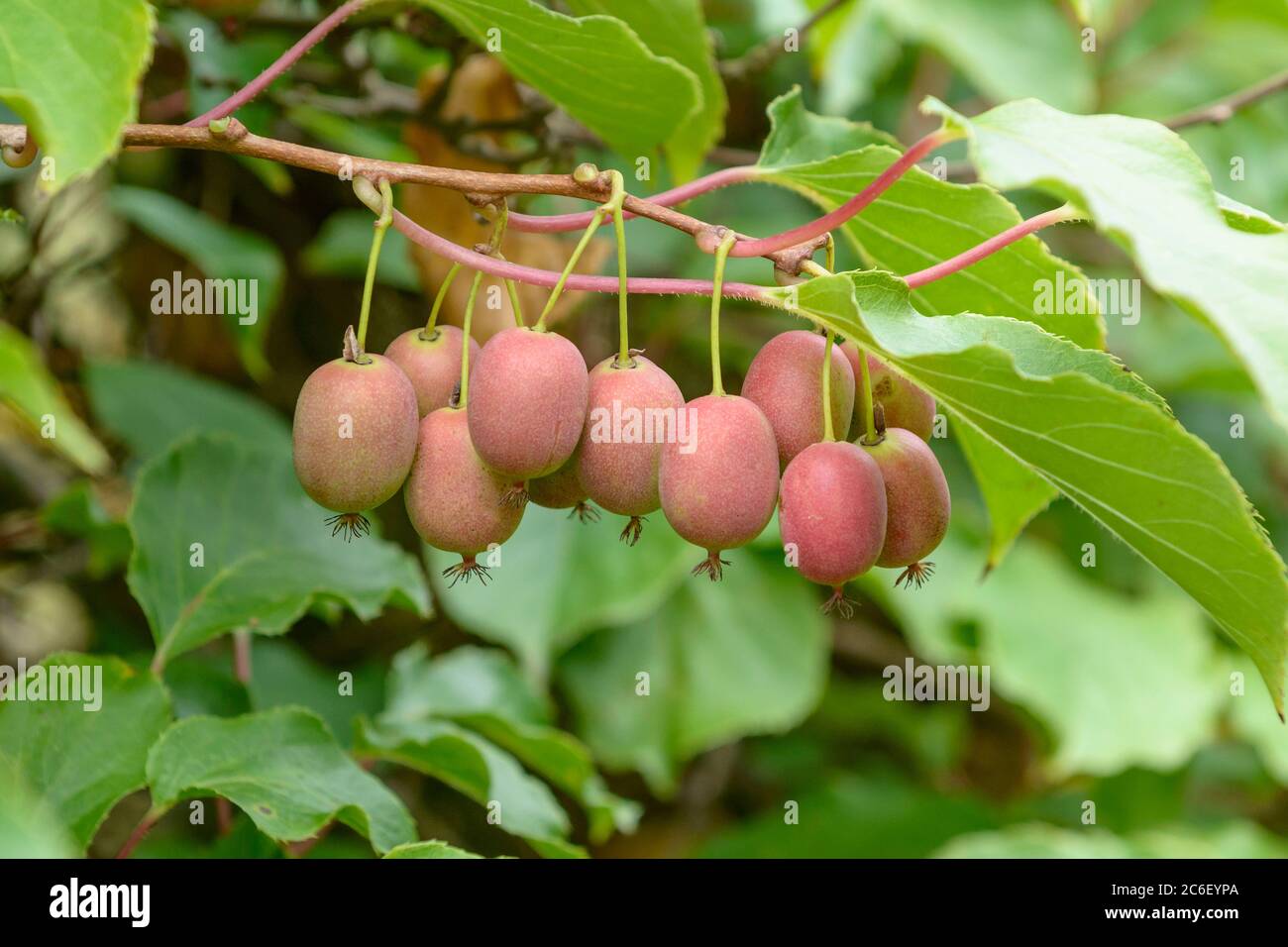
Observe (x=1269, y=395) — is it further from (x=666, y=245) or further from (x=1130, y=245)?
(x=666, y=245)

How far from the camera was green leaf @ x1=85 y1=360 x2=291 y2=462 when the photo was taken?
1839mm

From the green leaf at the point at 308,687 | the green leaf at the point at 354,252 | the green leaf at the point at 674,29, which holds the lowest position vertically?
the green leaf at the point at 308,687

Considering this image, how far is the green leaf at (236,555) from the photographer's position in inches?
49.8

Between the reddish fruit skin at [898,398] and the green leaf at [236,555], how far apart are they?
59 centimetres

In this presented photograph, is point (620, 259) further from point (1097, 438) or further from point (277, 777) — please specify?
point (277, 777)

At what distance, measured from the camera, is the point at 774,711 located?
221cm

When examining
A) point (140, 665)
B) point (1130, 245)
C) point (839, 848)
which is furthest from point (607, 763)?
point (1130, 245)

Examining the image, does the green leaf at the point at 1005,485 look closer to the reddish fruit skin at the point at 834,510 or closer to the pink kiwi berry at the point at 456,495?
the reddish fruit skin at the point at 834,510

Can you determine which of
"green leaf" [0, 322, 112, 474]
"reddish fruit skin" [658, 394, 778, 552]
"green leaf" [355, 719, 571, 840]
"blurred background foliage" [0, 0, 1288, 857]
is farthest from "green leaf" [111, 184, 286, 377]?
"reddish fruit skin" [658, 394, 778, 552]

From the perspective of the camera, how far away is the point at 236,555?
1.33 m

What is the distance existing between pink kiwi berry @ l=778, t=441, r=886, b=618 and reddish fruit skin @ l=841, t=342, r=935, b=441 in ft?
0.43

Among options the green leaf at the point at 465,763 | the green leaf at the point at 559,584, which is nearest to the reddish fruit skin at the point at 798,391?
the green leaf at the point at 465,763

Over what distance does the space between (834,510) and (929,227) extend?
1.06 feet

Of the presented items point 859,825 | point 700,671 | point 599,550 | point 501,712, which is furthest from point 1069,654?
point 501,712
